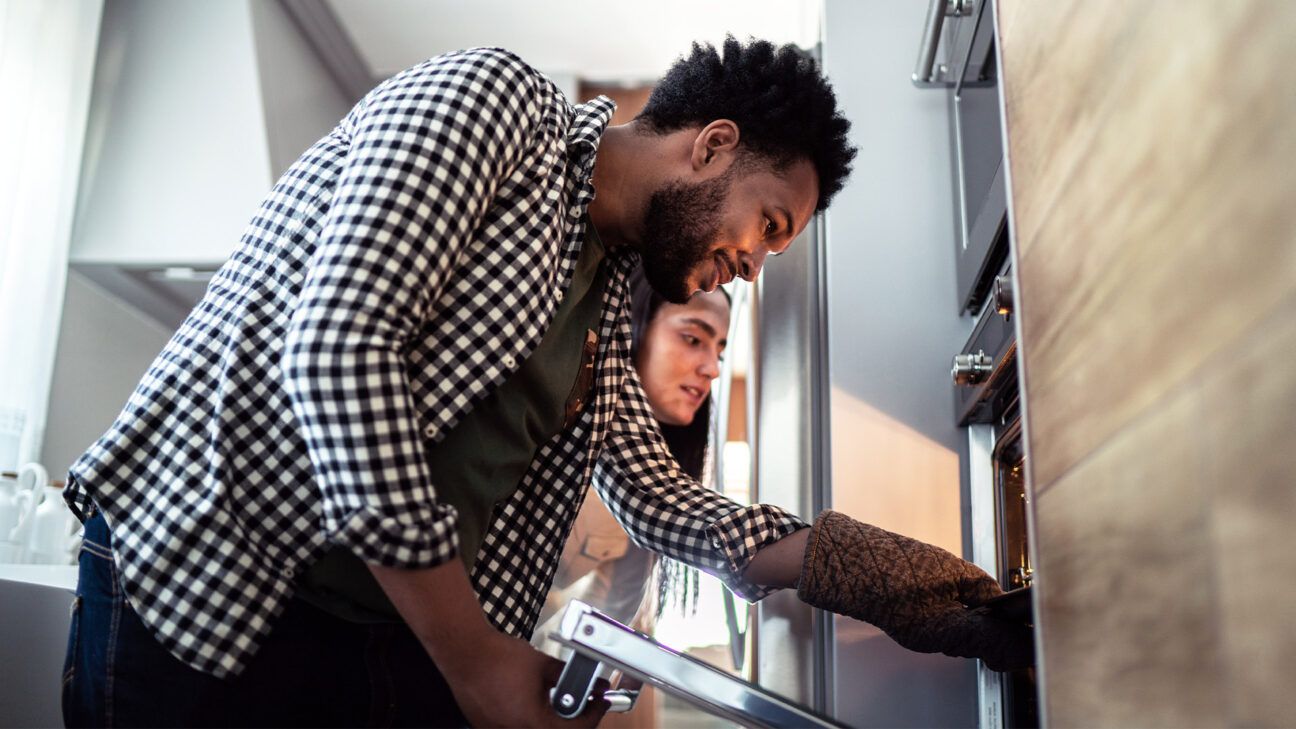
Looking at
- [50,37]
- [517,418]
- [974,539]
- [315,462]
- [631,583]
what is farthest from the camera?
[50,37]

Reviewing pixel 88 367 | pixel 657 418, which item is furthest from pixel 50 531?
pixel 657 418

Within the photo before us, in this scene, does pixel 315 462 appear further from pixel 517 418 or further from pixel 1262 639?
pixel 1262 639

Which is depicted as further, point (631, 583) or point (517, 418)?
point (631, 583)

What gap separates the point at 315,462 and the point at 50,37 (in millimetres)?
1545

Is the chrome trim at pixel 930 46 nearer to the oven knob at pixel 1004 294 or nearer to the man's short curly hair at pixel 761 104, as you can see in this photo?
the man's short curly hair at pixel 761 104

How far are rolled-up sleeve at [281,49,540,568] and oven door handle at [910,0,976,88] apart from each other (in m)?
0.58

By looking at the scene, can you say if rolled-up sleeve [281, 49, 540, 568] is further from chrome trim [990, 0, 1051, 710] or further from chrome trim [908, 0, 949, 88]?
chrome trim [908, 0, 949, 88]

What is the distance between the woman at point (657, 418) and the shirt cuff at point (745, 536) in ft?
2.07

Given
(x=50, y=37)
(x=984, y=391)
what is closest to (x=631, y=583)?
(x=984, y=391)

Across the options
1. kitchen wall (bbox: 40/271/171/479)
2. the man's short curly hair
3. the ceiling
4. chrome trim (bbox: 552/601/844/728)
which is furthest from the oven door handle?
kitchen wall (bbox: 40/271/171/479)

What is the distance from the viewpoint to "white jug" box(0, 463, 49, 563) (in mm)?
1632

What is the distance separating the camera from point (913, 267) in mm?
1209

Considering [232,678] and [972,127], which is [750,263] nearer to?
[972,127]

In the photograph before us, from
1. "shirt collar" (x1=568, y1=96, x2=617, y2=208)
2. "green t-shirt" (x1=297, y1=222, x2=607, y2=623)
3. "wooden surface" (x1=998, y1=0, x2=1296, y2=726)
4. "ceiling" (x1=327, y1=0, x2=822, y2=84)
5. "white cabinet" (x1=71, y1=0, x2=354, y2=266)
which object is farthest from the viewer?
"ceiling" (x1=327, y1=0, x2=822, y2=84)
